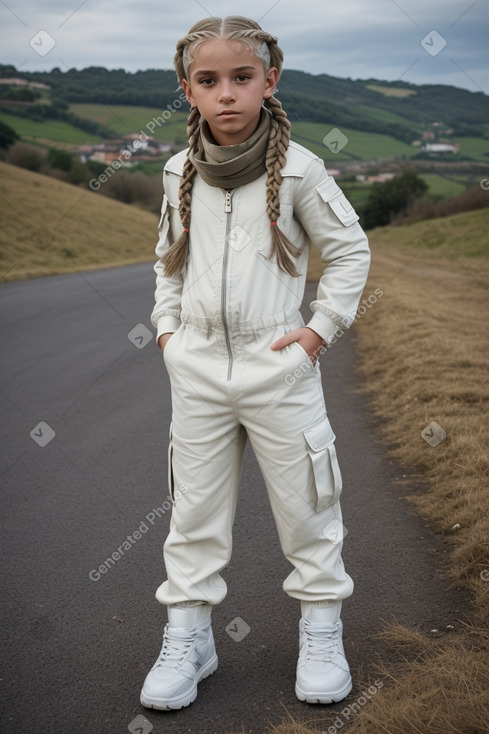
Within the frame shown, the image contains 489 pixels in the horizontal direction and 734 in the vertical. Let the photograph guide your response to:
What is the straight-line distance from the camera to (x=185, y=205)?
2834mm

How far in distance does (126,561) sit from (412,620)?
1494 mm

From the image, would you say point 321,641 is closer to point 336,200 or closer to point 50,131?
point 336,200

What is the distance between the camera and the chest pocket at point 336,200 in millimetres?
2725

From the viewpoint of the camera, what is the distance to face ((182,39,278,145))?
2.60 meters

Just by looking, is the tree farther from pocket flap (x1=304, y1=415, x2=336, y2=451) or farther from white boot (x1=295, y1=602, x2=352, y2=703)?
white boot (x1=295, y1=602, x2=352, y2=703)

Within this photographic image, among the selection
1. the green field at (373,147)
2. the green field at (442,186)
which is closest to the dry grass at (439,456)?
the green field at (442,186)

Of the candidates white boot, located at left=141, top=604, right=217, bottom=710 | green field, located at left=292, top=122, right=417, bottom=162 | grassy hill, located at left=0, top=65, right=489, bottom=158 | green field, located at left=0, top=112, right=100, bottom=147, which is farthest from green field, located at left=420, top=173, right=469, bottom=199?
white boot, located at left=141, top=604, right=217, bottom=710

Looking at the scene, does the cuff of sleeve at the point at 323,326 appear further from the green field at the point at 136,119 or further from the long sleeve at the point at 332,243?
the green field at the point at 136,119

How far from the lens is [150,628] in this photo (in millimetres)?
3352

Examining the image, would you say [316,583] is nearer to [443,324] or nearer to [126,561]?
[126,561]

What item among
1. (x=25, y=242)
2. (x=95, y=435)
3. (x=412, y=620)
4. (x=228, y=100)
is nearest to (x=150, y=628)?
(x=412, y=620)

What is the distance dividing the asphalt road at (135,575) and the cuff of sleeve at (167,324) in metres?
1.24

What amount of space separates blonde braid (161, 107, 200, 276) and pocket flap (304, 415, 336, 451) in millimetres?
748

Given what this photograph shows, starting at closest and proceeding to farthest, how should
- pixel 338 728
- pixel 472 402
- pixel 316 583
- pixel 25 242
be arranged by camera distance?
pixel 338 728, pixel 316 583, pixel 472 402, pixel 25 242
